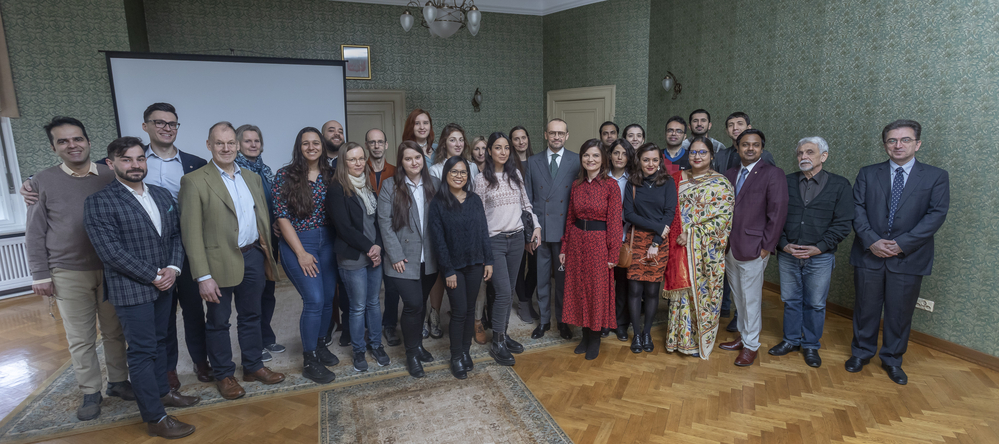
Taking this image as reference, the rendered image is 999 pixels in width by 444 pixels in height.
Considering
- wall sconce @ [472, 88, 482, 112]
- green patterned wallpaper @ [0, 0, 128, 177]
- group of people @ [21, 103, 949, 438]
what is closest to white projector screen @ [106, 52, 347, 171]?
green patterned wallpaper @ [0, 0, 128, 177]

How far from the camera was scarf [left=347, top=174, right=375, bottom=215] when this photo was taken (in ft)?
9.16

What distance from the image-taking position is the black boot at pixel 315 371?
2978mm

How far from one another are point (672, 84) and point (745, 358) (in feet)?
12.4

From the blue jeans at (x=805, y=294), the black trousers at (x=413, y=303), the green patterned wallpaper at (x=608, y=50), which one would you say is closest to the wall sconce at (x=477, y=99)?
the green patterned wallpaper at (x=608, y=50)

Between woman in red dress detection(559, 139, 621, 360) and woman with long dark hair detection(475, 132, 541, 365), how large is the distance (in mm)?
380

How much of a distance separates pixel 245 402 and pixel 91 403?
790 millimetres

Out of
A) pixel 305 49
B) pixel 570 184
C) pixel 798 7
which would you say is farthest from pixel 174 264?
pixel 798 7

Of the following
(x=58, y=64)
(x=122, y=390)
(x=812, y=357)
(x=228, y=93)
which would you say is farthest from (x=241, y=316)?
(x=58, y=64)

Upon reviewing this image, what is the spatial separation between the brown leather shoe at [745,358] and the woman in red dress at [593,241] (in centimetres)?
85

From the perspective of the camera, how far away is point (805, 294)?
320cm

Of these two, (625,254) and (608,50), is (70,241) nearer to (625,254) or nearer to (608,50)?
(625,254)

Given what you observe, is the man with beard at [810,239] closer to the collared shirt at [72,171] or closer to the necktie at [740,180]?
the necktie at [740,180]

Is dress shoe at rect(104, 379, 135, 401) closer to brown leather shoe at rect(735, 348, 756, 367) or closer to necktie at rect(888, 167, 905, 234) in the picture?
brown leather shoe at rect(735, 348, 756, 367)

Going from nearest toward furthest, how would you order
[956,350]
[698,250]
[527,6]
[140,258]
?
1. [140,258]
2. [698,250]
3. [956,350]
4. [527,6]
